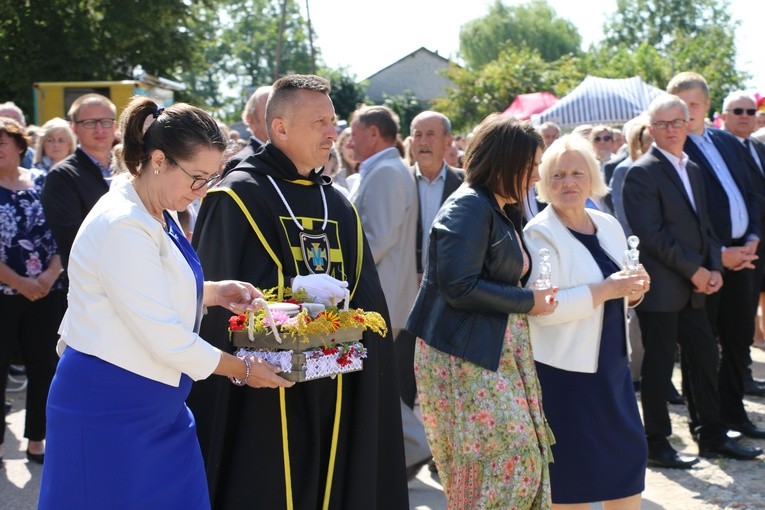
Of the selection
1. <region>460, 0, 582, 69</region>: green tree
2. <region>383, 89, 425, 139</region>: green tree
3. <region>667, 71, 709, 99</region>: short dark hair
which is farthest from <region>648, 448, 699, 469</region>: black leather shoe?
<region>460, 0, 582, 69</region>: green tree

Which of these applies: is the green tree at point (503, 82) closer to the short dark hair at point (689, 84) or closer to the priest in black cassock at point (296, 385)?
the short dark hair at point (689, 84)

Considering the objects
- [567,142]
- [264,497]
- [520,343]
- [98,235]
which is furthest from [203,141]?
[567,142]

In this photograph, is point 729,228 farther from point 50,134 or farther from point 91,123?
point 50,134

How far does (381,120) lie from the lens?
7145 mm

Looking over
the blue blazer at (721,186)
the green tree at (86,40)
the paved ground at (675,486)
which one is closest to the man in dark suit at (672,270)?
the paved ground at (675,486)

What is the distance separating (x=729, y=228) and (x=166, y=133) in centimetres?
499

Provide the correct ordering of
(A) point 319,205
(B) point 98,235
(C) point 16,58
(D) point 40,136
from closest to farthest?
(B) point 98,235
(A) point 319,205
(D) point 40,136
(C) point 16,58

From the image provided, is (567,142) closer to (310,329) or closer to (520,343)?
(520,343)

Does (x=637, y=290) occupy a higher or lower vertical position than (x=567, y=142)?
lower

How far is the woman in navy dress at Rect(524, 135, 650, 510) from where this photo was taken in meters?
4.68

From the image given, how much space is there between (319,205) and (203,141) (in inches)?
43.0

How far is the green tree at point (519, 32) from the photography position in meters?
74.2

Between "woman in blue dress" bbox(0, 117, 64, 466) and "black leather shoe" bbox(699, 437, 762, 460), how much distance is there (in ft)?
14.3

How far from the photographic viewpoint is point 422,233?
7090 mm
